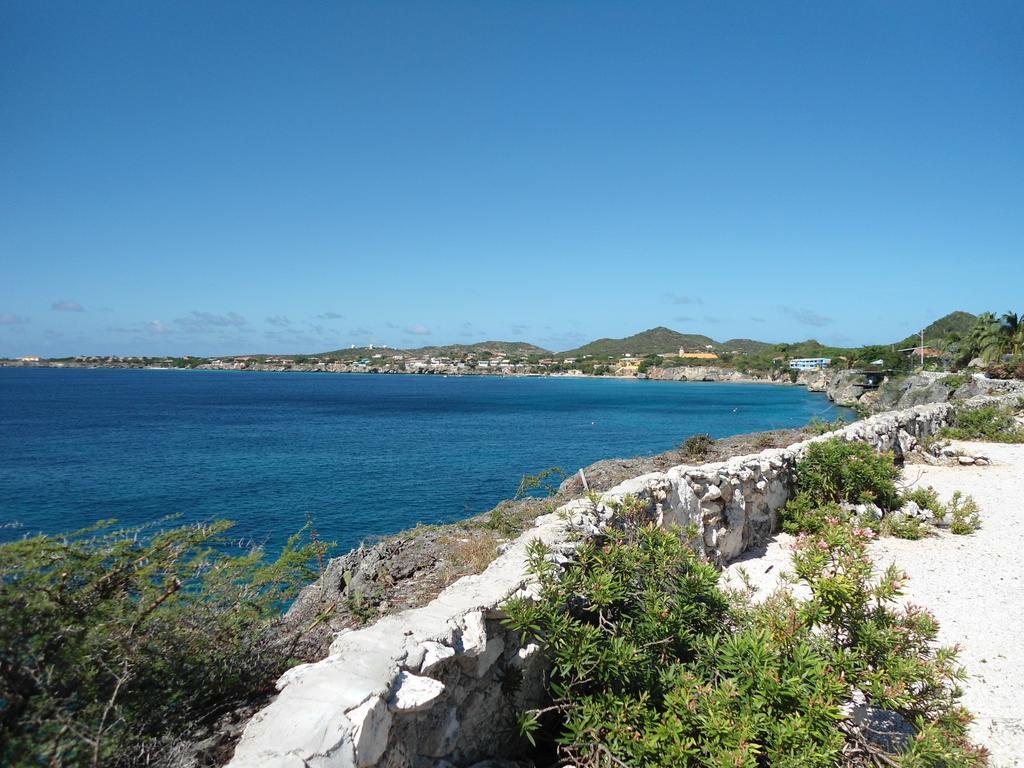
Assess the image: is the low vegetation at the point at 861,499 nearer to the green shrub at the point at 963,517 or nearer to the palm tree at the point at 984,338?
the green shrub at the point at 963,517

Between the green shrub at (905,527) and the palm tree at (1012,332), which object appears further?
the palm tree at (1012,332)

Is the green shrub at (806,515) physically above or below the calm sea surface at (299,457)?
above

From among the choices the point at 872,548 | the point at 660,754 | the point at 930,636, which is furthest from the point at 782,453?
the point at 660,754

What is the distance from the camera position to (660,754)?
3.56 metres

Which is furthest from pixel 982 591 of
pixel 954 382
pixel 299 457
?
pixel 299 457

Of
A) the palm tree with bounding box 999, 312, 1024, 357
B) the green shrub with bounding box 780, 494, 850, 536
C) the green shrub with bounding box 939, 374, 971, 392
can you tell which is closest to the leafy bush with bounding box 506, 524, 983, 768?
the green shrub with bounding box 780, 494, 850, 536

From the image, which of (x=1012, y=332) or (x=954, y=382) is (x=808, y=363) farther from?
(x=954, y=382)

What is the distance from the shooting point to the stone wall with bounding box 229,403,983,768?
9.07 ft

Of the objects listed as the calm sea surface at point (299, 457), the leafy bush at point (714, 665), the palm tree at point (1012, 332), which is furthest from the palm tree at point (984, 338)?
the leafy bush at point (714, 665)

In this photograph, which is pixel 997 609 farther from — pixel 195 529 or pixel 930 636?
pixel 195 529

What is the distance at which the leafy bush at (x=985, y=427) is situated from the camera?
59.3ft

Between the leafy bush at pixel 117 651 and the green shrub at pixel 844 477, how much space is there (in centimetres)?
897

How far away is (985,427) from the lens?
61.0 ft

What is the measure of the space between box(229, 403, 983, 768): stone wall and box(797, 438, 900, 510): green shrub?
5.72 m
